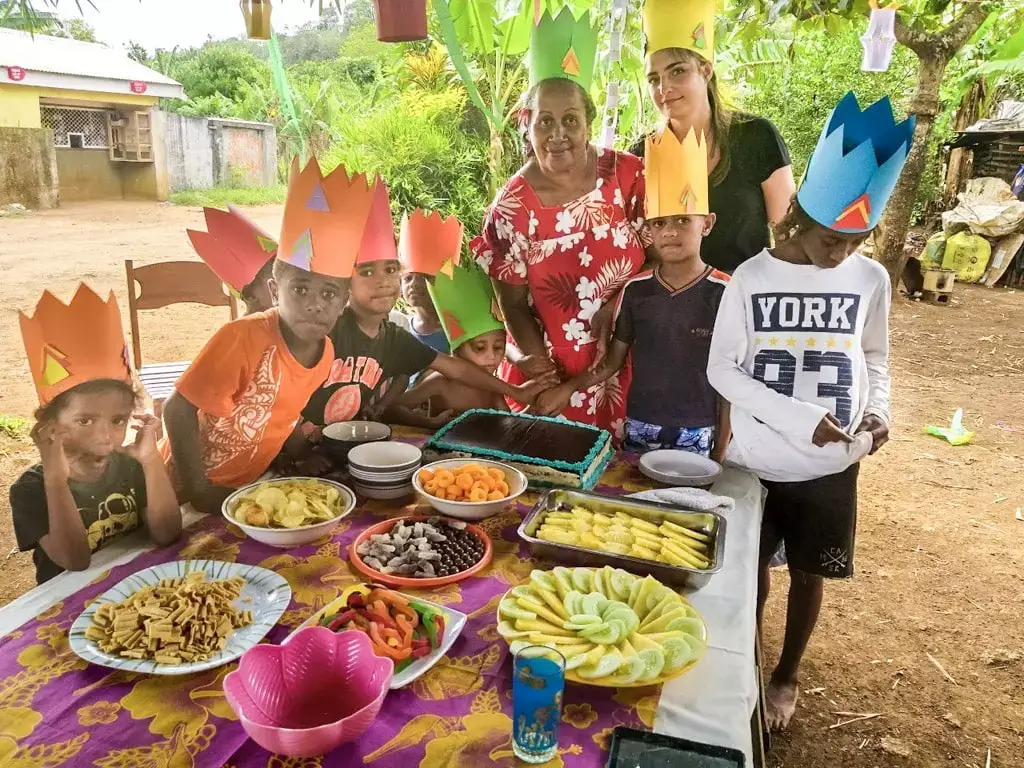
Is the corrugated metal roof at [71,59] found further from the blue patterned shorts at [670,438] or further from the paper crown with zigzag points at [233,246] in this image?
the blue patterned shorts at [670,438]

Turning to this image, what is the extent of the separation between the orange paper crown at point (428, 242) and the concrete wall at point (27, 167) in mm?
11735

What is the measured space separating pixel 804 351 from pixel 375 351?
1303 millimetres

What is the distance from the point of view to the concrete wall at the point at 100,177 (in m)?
13.5

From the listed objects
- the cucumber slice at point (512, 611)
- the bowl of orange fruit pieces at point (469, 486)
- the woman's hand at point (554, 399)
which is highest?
the woman's hand at point (554, 399)

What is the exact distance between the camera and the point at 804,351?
2002mm

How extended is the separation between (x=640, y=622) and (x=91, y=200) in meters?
16.0

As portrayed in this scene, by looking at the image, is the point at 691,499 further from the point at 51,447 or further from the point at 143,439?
the point at 51,447

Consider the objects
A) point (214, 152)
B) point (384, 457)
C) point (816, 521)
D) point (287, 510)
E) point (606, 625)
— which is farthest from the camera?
point (214, 152)

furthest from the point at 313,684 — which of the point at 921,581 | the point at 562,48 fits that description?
the point at 921,581

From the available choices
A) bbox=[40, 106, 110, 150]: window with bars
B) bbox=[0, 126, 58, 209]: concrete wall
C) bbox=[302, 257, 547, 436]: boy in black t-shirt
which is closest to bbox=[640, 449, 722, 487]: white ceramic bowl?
bbox=[302, 257, 547, 436]: boy in black t-shirt

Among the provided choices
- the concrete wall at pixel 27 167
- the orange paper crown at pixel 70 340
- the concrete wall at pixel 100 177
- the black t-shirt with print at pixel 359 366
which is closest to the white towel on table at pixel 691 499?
the black t-shirt with print at pixel 359 366

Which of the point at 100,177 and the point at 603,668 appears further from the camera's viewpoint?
the point at 100,177

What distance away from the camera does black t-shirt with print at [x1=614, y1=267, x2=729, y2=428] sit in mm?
2227

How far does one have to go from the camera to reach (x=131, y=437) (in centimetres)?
159
